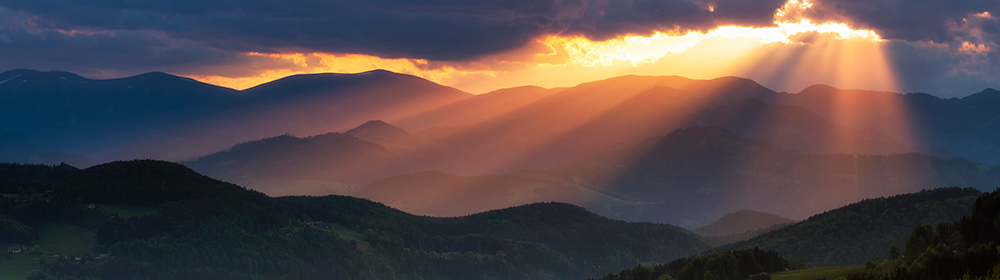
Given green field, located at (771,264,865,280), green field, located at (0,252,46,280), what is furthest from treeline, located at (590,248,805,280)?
green field, located at (0,252,46,280)

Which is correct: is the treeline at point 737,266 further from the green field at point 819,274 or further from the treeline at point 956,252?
the treeline at point 956,252

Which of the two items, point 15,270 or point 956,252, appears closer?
point 956,252

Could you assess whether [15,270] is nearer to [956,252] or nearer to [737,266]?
[737,266]

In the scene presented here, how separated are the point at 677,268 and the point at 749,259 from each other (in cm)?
3586

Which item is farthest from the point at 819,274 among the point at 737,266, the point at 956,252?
the point at 956,252

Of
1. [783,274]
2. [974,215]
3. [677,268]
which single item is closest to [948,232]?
[974,215]

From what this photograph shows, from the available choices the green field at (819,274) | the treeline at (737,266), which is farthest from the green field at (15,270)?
the green field at (819,274)

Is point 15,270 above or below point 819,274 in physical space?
below

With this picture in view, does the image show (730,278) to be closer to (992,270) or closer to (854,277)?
(854,277)

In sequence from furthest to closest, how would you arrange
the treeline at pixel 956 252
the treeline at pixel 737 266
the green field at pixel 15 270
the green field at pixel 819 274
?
the green field at pixel 15 270
the treeline at pixel 737 266
the green field at pixel 819 274
the treeline at pixel 956 252

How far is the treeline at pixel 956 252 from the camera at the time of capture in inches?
3273

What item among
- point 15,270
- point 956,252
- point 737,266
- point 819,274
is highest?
point 956,252

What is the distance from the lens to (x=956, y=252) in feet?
331

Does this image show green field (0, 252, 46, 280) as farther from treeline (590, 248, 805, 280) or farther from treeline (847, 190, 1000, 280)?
treeline (847, 190, 1000, 280)
